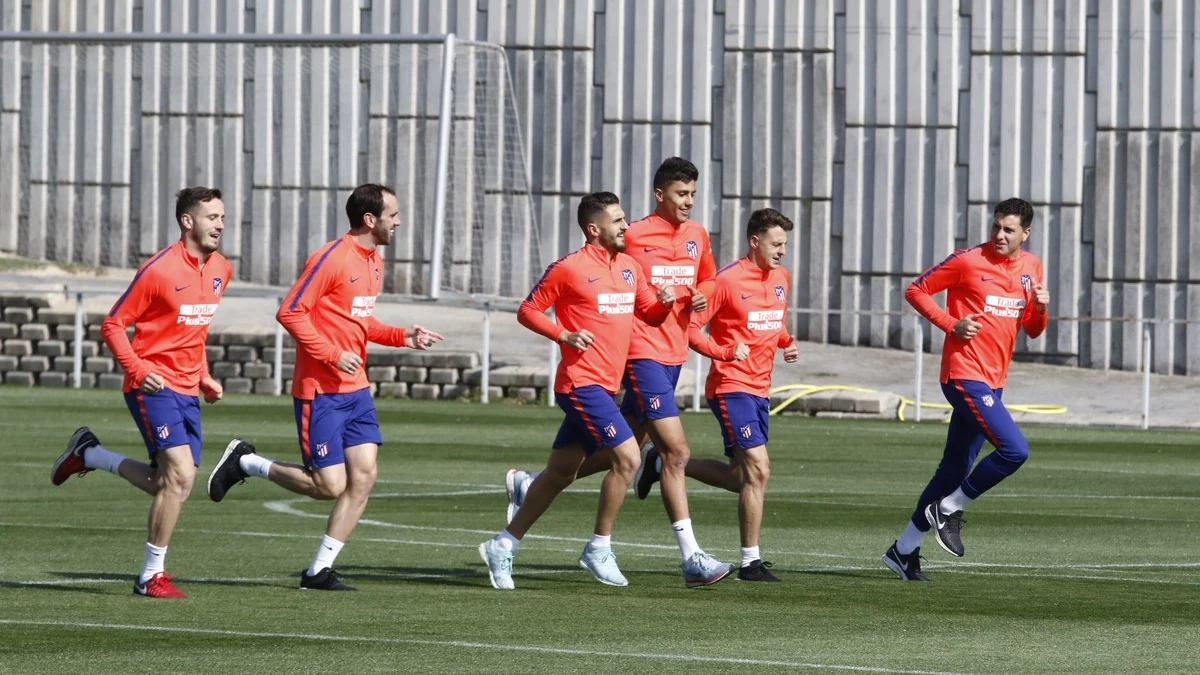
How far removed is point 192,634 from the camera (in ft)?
28.7

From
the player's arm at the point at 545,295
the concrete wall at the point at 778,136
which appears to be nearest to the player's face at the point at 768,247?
the player's arm at the point at 545,295

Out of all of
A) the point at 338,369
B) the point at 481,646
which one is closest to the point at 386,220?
the point at 338,369

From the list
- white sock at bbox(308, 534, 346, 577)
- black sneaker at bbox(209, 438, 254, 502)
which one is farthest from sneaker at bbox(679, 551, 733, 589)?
black sneaker at bbox(209, 438, 254, 502)

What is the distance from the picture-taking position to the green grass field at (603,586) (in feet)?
27.1

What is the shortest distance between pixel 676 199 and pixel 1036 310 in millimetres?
2119

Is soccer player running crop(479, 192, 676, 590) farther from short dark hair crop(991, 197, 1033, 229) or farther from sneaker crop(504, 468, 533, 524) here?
short dark hair crop(991, 197, 1033, 229)

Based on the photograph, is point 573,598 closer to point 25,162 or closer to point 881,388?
point 881,388

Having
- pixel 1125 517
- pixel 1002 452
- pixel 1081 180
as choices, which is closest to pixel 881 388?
pixel 1081 180

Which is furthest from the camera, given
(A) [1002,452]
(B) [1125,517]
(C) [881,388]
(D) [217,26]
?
(D) [217,26]

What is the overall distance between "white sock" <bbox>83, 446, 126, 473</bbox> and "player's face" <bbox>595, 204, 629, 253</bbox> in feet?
8.61

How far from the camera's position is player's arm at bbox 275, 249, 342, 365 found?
33.3ft

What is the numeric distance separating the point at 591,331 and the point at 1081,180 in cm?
2077

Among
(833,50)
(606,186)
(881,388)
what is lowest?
(881,388)

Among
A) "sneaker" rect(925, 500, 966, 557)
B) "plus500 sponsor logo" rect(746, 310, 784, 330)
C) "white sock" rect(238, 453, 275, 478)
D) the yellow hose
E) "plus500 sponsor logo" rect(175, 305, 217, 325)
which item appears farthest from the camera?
the yellow hose
